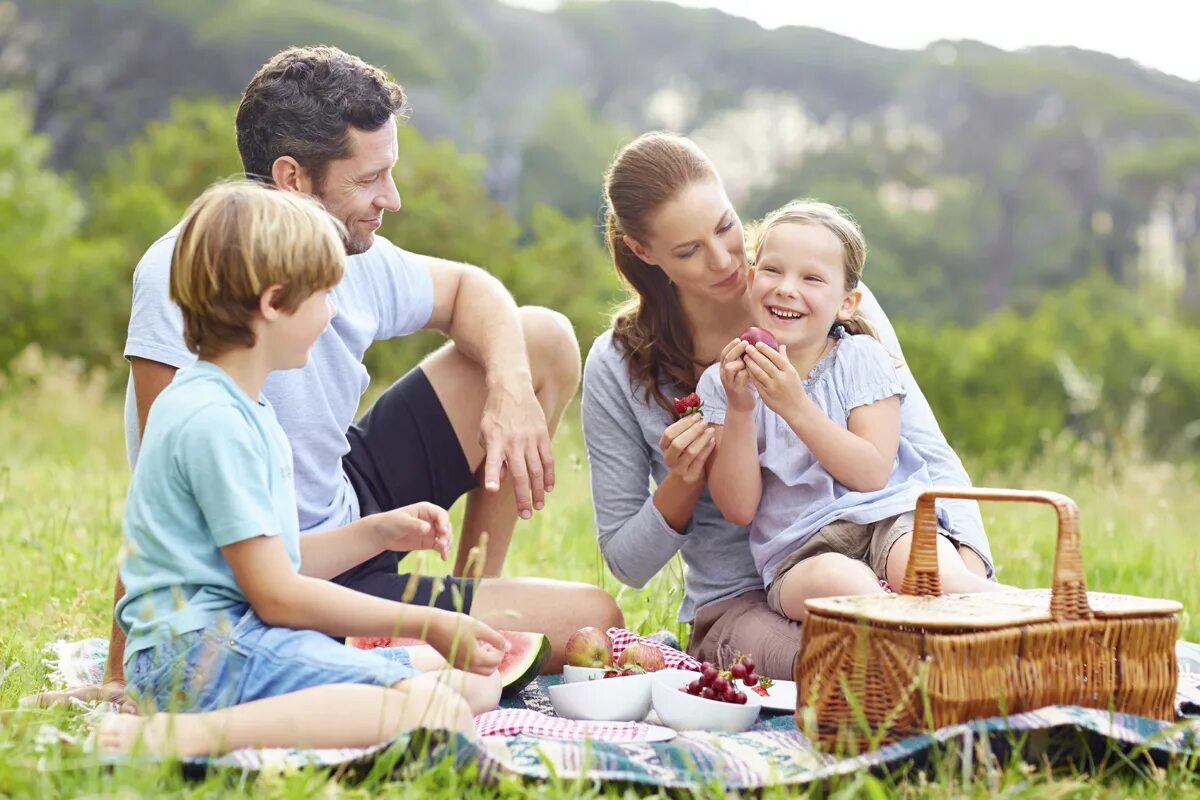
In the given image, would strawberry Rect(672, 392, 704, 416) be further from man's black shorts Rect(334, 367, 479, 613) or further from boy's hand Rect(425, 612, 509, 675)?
boy's hand Rect(425, 612, 509, 675)

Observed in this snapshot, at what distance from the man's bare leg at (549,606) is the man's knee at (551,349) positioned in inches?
28.6

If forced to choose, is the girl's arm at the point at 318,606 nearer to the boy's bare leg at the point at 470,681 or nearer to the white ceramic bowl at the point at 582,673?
the boy's bare leg at the point at 470,681

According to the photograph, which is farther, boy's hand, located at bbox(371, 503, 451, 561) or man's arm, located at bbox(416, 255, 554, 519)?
man's arm, located at bbox(416, 255, 554, 519)

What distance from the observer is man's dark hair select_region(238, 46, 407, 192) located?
12.1 ft

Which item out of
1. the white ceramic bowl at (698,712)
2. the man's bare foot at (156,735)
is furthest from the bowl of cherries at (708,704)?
the man's bare foot at (156,735)

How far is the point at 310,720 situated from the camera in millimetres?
2615

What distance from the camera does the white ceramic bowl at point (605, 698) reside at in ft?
10.7

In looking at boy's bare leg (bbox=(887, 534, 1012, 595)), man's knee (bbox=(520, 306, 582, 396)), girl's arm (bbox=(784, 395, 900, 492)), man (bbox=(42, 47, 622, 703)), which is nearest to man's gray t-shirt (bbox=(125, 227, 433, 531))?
man (bbox=(42, 47, 622, 703))

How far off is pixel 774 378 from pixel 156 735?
1.71 meters

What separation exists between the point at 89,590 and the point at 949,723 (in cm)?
309

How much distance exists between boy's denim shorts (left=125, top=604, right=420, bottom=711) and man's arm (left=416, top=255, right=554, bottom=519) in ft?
2.96

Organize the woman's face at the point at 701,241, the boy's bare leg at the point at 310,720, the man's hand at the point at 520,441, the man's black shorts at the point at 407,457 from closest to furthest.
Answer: the boy's bare leg at the point at 310,720 < the man's hand at the point at 520,441 < the woman's face at the point at 701,241 < the man's black shorts at the point at 407,457

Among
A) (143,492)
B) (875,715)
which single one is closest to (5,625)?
(143,492)

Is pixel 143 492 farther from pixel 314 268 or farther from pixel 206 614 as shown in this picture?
pixel 314 268
